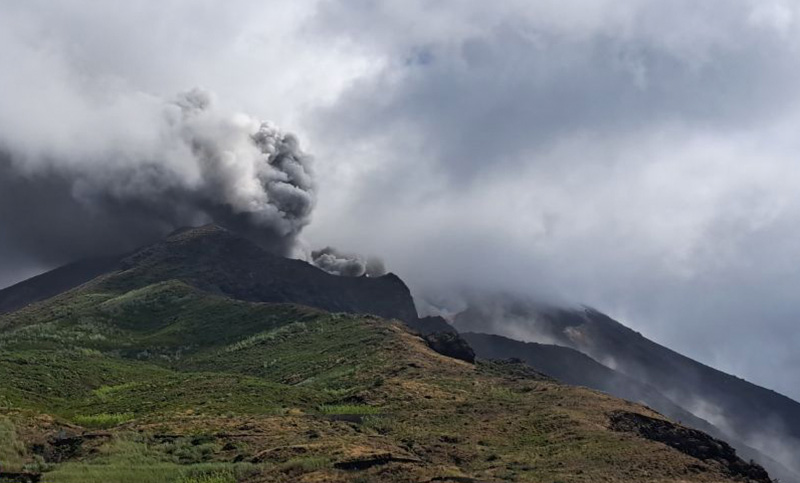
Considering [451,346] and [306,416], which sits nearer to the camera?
[306,416]

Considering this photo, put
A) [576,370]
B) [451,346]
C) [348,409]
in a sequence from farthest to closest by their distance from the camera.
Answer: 1. [576,370]
2. [451,346]
3. [348,409]

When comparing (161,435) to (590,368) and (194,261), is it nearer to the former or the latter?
(194,261)

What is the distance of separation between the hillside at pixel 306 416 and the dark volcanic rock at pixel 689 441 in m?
0.13

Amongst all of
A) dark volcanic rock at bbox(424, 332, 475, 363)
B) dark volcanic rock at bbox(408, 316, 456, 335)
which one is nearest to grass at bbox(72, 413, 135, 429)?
dark volcanic rock at bbox(424, 332, 475, 363)

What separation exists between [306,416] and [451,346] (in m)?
38.3

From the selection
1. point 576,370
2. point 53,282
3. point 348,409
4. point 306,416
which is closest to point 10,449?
point 306,416

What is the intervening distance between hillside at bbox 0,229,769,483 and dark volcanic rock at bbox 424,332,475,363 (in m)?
1.98

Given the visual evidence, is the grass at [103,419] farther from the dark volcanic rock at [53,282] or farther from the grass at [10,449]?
the dark volcanic rock at [53,282]

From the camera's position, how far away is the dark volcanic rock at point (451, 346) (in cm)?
8369

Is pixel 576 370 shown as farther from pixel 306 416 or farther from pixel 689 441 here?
pixel 306 416

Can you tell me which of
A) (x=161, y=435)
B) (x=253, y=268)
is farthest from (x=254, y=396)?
(x=253, y=268)

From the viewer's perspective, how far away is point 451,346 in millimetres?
84625

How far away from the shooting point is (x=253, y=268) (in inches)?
6211

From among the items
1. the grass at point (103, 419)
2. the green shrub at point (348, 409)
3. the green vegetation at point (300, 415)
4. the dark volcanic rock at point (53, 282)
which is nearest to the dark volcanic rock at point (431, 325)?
the dark volcanic rock at point (53, 282)
